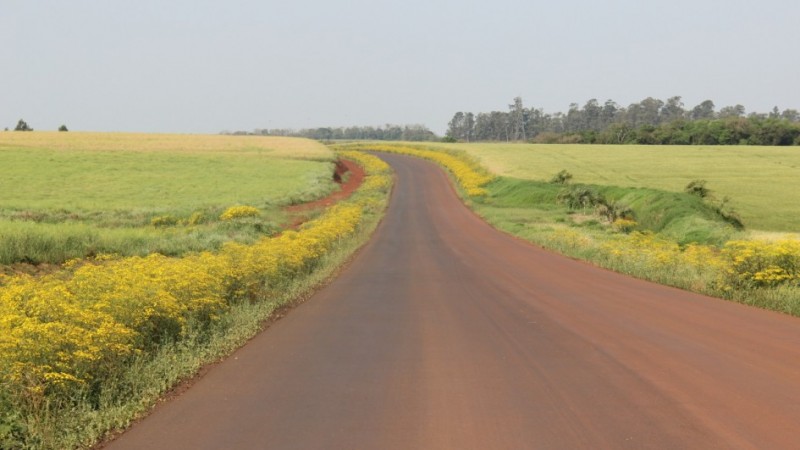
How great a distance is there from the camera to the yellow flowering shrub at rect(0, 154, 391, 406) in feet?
19.2

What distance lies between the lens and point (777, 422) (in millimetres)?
5695

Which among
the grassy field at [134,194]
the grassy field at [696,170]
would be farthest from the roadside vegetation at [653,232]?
the grassy field at [134,194]

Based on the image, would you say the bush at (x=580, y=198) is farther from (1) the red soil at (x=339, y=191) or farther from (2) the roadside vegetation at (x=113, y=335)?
(2) the roadside vegetation at (x=113, y=335)

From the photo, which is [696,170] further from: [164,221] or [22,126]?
[22,126]

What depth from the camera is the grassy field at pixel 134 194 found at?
2033 cm

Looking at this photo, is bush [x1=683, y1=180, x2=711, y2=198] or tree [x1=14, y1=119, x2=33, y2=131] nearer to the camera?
bush [x1=683, y1=180, x2=711, y2=198]

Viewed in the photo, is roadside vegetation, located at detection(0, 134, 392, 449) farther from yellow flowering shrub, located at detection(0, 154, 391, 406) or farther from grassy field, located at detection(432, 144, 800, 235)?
grassy field, located at detection(432, 144, 800, 235)

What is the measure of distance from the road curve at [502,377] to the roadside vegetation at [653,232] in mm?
1229

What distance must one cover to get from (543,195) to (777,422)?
3921cm

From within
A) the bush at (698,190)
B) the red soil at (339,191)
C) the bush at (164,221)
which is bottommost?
the red soil at (339,191)

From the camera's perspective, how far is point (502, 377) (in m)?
7.18

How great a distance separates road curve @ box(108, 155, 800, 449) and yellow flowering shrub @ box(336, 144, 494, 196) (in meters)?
37.9

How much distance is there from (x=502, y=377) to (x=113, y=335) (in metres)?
4.37

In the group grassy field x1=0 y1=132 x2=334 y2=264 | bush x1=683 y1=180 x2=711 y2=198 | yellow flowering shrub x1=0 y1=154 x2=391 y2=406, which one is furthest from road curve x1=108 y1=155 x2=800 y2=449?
bush x1=683 y1=180 x2=711 y2=198
